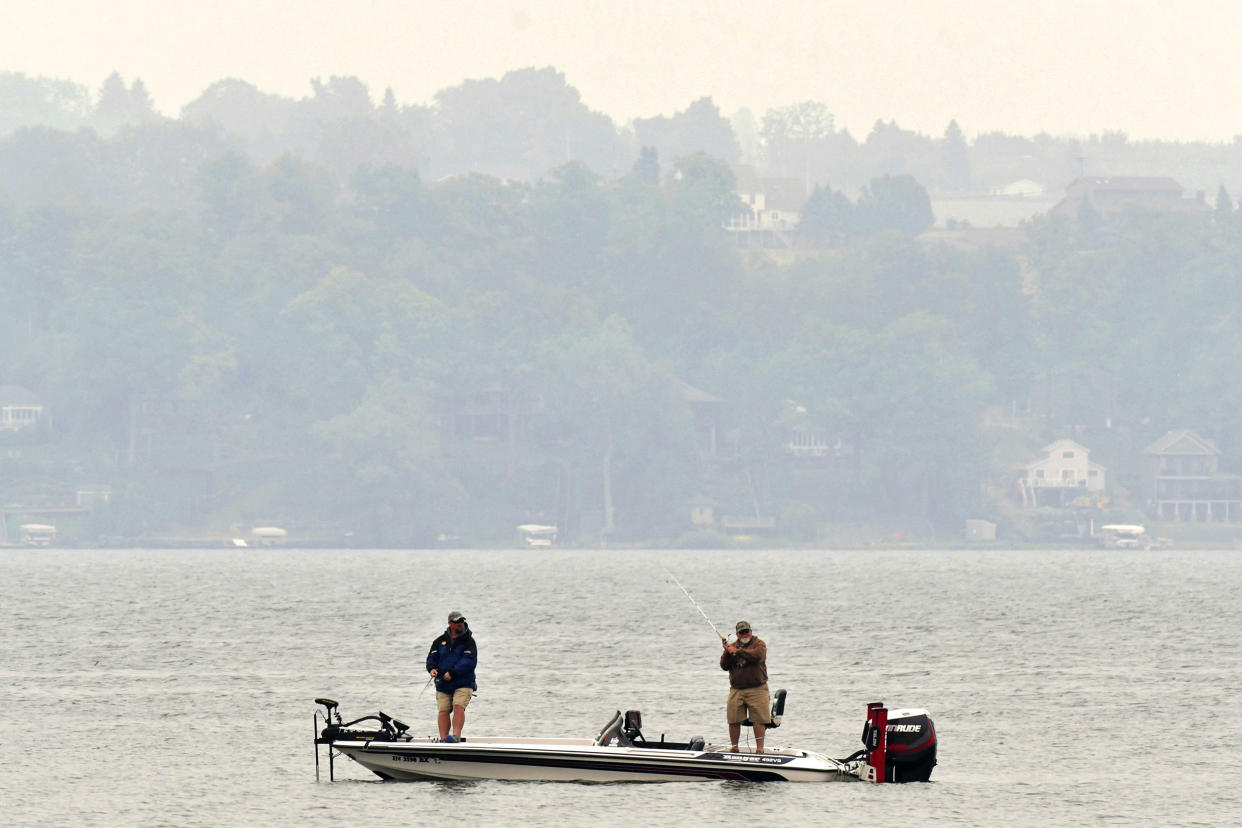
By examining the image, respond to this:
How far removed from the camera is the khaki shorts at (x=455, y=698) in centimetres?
4138

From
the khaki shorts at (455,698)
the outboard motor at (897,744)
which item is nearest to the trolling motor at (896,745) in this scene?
the outboard motor at (897,744)

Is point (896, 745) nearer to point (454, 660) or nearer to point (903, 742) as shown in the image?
point (903, 742)

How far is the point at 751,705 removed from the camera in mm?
41844

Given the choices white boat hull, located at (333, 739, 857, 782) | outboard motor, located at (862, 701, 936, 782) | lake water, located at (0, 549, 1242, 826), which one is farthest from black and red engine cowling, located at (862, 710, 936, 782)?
white boat hull, located at (333, 739, 857, 782)

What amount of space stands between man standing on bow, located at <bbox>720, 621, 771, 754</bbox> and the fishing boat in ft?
1.00

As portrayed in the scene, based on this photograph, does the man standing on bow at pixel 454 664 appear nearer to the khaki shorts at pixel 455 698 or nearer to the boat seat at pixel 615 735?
the khaki shorts at pixel 455 698

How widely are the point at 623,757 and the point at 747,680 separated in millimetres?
2675

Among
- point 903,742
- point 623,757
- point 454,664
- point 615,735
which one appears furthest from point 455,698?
point 903,742

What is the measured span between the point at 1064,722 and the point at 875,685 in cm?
1170

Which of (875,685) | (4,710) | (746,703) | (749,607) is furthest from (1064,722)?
(749,607)

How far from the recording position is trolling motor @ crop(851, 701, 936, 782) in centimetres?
4216

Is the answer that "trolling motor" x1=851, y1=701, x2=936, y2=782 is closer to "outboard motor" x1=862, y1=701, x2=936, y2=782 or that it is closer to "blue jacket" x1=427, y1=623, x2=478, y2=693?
"outboard motor" x1=862, y1=701, x2=936, y2=782

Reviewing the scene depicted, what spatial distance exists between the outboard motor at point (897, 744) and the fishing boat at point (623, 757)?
0.06 feet

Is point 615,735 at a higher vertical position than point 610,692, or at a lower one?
higher
